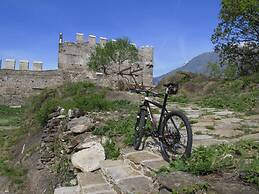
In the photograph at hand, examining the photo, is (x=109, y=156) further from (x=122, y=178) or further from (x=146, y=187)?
Result: (x=146, y=187)

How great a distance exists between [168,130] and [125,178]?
79 centimetres

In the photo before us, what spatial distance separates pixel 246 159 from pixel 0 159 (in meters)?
6.86

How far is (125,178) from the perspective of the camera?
11.4 ft

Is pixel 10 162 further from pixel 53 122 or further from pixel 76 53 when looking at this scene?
pixel 76 53

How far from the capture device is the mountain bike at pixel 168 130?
3523 millimetres

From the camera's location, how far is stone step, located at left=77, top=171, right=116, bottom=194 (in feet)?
Answer: 11.3

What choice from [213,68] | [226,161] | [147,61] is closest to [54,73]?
[147,61]

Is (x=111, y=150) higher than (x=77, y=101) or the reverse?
the reverse

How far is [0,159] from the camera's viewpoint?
8234 millimetres

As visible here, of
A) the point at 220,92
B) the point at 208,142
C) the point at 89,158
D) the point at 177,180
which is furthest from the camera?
the point at 220,92

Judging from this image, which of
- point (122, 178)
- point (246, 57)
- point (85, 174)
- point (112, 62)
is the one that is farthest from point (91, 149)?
point (112, 62)

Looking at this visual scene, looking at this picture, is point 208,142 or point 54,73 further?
point 54,73

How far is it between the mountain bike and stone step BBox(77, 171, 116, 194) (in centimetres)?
71

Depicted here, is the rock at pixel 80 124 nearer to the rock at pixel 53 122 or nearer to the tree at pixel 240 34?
the rock at pixel 53 122
